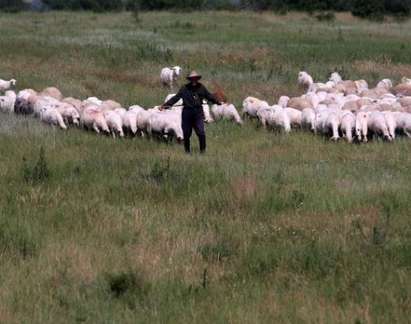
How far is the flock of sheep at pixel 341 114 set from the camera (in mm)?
17391

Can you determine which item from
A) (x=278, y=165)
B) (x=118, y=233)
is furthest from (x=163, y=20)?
(x=118, y=233)

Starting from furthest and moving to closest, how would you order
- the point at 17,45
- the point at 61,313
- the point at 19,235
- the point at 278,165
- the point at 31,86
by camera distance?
the point at 17,45 → the point at 31,86 → the point at 278,165 → the point at 19,235 → the point at 61,313

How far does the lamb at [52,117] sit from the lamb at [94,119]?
0.50 meters

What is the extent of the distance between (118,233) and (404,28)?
136 ft

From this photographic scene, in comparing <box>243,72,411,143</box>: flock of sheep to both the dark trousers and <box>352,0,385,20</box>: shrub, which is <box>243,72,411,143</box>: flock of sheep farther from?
<box>352,0,385,20</box>: shrub

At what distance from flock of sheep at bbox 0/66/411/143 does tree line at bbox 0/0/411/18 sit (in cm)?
3953

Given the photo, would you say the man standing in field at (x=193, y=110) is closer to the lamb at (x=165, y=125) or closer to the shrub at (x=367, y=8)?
the lamb at (x=165, y=125)

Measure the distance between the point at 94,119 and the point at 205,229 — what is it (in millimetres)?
7924

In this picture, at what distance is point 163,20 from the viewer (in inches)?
2005

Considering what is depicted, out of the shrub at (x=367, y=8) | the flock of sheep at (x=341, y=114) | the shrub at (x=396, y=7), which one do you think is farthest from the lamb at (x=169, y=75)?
the shrub at (x=396, y=7)

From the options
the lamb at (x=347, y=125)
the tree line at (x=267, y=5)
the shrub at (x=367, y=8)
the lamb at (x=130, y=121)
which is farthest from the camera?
the tree line at (x=267, y=5)

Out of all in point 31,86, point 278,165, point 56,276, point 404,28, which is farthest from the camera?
point 404,28

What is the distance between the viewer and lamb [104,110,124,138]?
694 inches

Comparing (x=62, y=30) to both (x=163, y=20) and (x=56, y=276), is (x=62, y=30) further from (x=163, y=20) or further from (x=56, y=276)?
(x=56, y=276)
